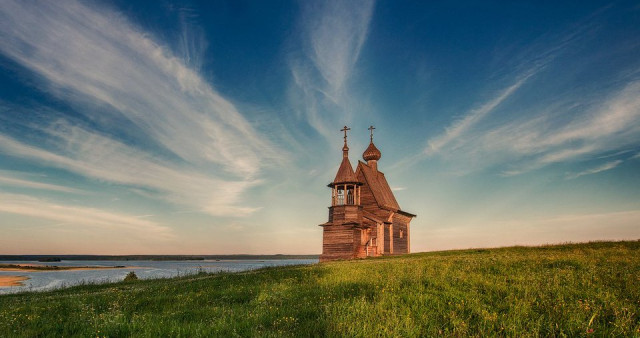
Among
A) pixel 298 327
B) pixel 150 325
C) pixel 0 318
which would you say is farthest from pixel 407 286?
pixel 0 318

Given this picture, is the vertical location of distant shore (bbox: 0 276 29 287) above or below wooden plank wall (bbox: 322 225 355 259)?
below

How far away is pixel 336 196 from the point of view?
39.4 m

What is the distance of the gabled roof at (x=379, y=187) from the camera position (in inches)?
1727

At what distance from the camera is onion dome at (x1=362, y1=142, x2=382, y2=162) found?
50213 mm

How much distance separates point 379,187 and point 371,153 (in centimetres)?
571

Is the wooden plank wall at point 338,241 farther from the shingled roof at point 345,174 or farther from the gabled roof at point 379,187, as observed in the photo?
the gabled roof at point 379,187

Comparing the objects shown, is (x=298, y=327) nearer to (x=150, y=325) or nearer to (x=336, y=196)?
(x=150, y=325)

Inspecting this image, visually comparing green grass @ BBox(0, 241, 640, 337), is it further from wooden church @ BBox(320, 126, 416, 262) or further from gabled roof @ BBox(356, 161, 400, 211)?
gabled roof @ BBox(356, 161, 400, 211)

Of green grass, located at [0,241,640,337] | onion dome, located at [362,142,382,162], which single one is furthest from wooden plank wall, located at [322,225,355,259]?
green grass, located at [0,241,640,337]

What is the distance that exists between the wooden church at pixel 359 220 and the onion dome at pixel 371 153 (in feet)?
8.04

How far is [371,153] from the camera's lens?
50219 millimetres

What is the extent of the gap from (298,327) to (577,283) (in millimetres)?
7988

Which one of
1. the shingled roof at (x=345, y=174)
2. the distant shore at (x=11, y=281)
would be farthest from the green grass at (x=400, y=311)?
the distant shore at (x=11, y=281)

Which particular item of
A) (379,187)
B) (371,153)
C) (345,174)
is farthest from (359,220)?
(371,153)
